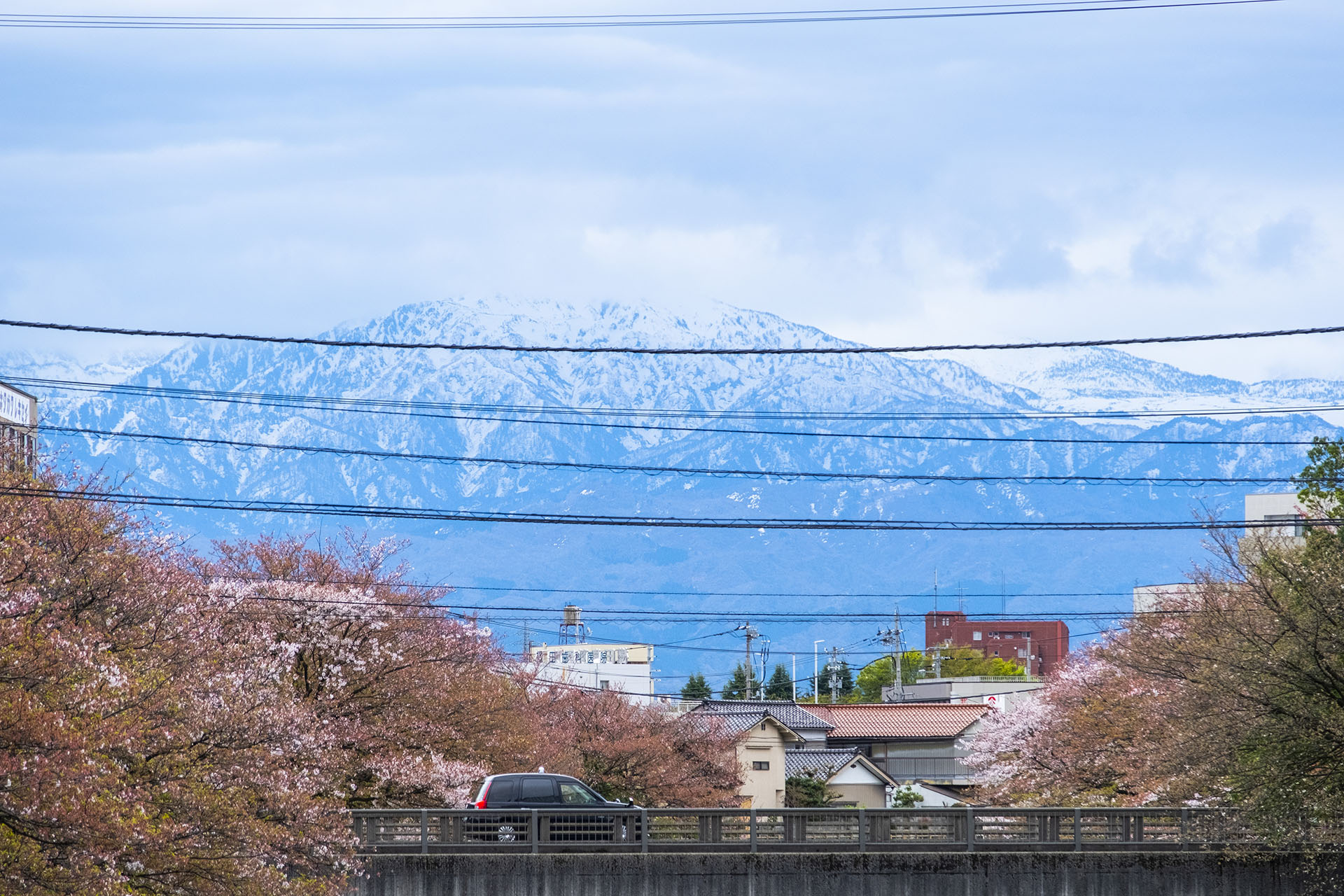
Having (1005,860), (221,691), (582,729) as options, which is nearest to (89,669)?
(221,691)

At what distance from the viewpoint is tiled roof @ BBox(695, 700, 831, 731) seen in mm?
77438

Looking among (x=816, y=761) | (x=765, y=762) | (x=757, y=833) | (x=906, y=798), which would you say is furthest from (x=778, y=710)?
(x=757, y=833)

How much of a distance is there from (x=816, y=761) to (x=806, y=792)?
16.7 feet

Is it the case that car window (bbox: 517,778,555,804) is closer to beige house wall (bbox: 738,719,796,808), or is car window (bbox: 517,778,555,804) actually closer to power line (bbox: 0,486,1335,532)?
power line (bbox: 0,486,1335,532)

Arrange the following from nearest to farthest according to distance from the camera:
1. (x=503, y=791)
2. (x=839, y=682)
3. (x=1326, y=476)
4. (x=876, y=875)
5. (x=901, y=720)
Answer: (x=1326, y=476)
(x=876, y=875)
(x=503, y=791)
(x=901, y=720)
(x=839, y=682)

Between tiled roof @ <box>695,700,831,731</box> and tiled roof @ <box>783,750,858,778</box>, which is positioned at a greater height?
tiled roof @ <box>695,700,831,731</box>

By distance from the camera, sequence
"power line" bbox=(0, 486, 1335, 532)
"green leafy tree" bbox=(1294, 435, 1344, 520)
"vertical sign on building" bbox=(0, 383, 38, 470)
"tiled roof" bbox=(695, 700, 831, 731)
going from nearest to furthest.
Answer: "power line" bbox=(0, 486, 1335, 532)
"green leafy tree" bbox=(1294, 435, 1344, 520)
"vertical sign on building" bbox=(0, 383, 38, 470)
"tiled roof" bbox=(695, 700, 831, 731)

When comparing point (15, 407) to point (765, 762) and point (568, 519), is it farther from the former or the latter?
point (568, 519)

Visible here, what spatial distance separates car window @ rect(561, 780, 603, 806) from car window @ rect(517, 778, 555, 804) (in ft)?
0.86

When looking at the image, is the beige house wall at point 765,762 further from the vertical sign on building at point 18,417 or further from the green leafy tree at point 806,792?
the vertical sign on building at point 18,417

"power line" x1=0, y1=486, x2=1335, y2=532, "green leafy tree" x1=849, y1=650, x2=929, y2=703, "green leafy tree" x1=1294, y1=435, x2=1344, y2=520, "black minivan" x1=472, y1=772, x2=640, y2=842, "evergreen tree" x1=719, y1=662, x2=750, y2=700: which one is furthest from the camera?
"green leafy tree" x1=849, y1=650, x2=929, y2=703

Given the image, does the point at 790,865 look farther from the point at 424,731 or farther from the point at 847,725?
the point at 847,725

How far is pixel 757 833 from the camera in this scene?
1299 inches

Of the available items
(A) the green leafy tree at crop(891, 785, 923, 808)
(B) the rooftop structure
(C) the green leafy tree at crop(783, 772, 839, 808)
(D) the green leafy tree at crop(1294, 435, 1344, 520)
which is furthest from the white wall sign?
(D) the green leafy tree at crop(1294, 435, 1344, 520)
